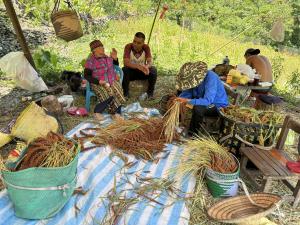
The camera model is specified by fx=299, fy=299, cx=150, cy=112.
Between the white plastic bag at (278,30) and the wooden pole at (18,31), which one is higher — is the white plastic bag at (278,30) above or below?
below

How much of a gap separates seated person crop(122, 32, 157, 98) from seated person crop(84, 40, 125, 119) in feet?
2.32

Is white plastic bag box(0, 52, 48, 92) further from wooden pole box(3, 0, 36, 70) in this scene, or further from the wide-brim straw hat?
the wide-brim straw hat

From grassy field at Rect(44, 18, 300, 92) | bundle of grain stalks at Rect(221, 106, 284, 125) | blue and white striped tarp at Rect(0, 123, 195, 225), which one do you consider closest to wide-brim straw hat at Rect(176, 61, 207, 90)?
bundle of grain stalks at Rect(221, 106, 284, 125)

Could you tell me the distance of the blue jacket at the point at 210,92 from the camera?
3799mm

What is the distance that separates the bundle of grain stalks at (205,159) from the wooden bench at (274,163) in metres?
0.25

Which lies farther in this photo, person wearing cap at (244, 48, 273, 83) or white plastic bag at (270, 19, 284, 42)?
white plastic bag at (270, 19, 284, 42)

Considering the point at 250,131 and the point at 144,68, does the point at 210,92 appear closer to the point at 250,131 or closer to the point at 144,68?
the point at 250,131

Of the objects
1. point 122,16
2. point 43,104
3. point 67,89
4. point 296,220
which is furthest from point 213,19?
point 296,220

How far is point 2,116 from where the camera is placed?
15.7ft

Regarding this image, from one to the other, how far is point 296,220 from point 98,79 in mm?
3283

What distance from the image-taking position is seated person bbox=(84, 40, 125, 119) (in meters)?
4.70

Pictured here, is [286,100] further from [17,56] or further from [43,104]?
[17,56]

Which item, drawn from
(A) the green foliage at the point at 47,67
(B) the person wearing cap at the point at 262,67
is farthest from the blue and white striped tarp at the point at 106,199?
(A) the green foliage at the point at 47,67

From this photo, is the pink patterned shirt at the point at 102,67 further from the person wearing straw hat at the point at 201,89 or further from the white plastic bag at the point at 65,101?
the person wearing straw hat at the point at 201,89
